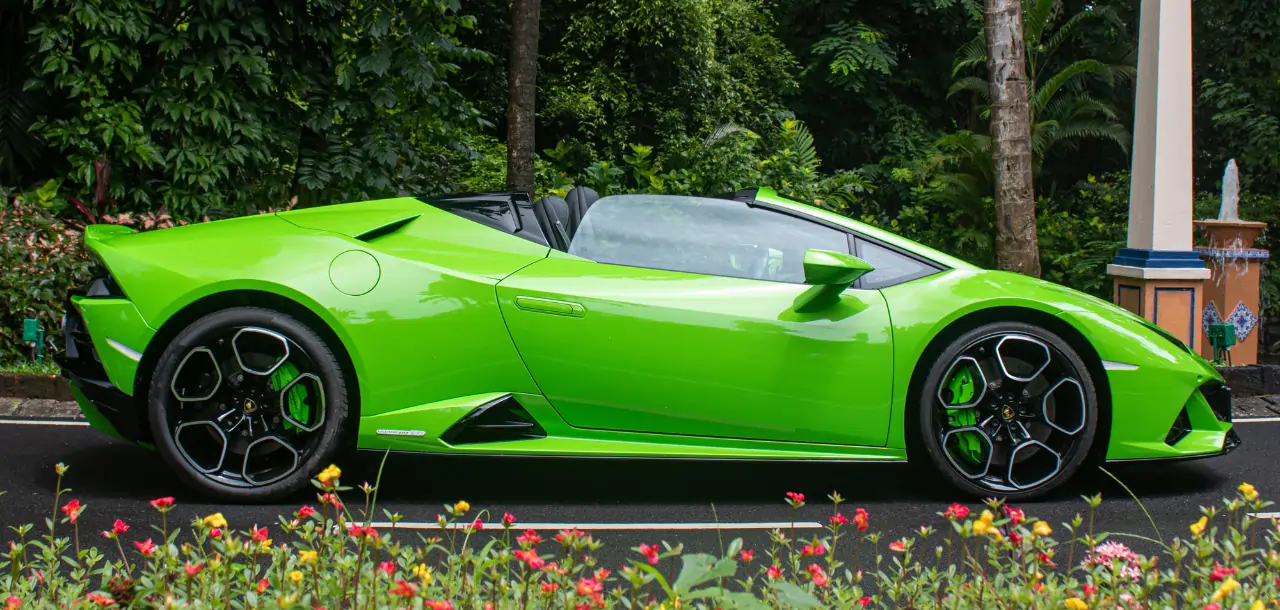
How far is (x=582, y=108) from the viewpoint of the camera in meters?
16.3

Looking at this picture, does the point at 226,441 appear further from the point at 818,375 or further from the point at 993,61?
the point at 993,61

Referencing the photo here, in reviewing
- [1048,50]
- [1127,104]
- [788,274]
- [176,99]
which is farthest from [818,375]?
[1127,104]

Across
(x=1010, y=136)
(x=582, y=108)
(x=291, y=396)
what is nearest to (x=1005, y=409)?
(x=291, y=396)

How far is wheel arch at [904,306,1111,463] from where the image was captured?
4.14 metres

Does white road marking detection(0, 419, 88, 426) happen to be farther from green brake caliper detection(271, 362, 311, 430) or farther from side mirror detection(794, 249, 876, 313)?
side mirror detection(794, 249, 876, 313)

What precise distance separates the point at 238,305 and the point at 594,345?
131cm

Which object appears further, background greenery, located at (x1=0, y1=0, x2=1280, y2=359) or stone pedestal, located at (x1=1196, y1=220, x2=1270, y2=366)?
stone pedestal, located at (x1=1196, y1=220, x2=1270, y2=366)

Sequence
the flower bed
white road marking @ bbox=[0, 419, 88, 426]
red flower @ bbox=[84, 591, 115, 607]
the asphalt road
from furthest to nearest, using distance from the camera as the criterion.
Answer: white road marking @ bbox=[0, 419, 88, 426] < the asphalt road < the flower bed < red flower @ bbox=[84, 591, 115, 607]

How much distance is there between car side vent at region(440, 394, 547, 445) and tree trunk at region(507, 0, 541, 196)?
5.60 metres

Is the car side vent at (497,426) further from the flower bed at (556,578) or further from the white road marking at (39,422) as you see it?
the white road marking at (39,422)

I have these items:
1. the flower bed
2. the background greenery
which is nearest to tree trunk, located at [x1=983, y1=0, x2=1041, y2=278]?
the background greenery

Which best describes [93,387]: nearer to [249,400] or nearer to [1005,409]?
[249,400]

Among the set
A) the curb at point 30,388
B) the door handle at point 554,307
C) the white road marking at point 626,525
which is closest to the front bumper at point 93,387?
the white road marking at point 626,525

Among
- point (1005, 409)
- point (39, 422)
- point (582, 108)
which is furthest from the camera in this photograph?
point (582, 108)
